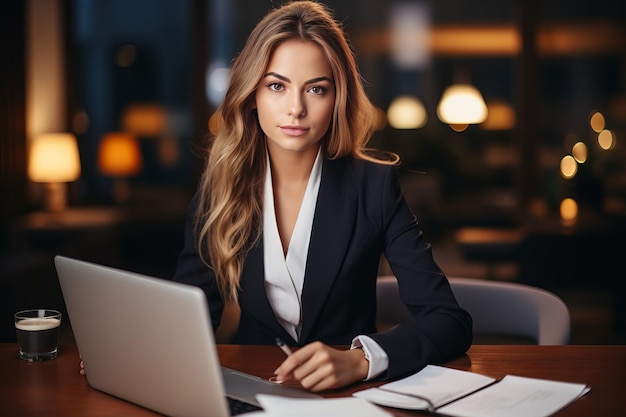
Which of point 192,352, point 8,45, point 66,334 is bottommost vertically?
point 66,334

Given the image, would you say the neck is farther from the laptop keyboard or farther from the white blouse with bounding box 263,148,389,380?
the laptop keyboard

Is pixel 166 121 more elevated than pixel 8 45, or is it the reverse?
pixel 8 45

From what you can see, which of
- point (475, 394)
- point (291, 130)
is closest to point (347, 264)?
point (291, 130)

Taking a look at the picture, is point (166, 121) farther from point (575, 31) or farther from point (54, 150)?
point (575, 31)

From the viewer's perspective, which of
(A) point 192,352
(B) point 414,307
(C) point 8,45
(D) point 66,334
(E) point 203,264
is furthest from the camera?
(C) point 8,45

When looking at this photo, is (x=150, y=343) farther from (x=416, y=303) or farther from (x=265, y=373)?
(x=416, y=303)

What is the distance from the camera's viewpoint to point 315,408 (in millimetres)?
1309

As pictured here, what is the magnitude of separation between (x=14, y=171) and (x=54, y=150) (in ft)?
1.06

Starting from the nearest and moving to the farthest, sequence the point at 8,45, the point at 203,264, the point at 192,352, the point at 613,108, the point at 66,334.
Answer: the point at 192,352
the point at 203,264
the point at 66,334
the point at 8,45
the point at 613,108

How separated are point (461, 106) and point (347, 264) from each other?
5118 mm

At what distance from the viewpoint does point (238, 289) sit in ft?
6.73

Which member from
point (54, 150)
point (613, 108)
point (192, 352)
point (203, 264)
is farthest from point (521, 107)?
point (192, 352)

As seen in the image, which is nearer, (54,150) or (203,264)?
(203,264)

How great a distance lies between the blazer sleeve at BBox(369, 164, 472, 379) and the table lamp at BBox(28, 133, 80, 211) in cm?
425
